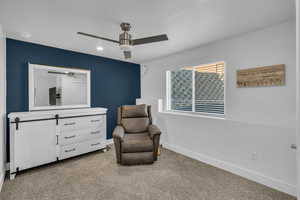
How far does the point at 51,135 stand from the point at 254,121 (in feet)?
11.1

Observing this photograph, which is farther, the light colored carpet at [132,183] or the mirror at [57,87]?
the mirror at [57,87]

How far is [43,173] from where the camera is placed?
Answer: 2365 millimetres

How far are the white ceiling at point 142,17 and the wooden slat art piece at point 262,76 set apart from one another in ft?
2.00

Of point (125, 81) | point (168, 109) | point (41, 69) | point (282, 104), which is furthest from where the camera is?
point (125, 81)

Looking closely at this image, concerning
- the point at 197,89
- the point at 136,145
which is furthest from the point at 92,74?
the point at 197,89

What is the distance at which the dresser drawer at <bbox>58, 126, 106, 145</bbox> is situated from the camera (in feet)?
8.80

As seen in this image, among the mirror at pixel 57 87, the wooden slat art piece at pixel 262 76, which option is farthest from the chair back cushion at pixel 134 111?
the wooden slat art piece at pixel 262 76

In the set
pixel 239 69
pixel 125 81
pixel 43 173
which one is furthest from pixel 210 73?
pixel 43 173

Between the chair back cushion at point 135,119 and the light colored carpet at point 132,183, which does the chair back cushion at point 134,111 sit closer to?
the chair back cushion at point 135,119

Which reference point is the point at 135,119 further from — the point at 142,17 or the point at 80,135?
the point at 142,17

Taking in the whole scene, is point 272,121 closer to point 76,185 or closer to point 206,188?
point 206,188

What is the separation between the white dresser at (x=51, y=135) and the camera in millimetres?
2238

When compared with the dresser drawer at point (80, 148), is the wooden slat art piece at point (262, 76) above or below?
above

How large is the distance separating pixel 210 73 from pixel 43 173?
3498 millimetres
